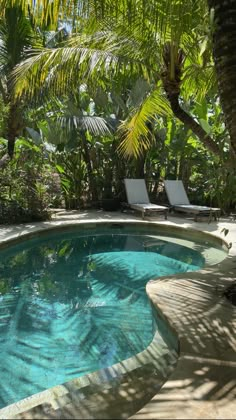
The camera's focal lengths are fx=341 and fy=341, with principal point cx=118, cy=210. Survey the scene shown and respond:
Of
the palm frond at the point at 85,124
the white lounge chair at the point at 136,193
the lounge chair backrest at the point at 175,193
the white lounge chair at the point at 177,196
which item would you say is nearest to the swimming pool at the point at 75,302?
the white lounge chair at the point at 177,196

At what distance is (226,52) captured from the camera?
290cm

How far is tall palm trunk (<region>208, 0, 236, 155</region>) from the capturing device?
2.83 meters

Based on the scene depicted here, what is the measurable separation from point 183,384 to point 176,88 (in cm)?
466

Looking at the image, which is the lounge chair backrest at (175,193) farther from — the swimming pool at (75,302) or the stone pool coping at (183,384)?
the stone pool coping at (183,384)

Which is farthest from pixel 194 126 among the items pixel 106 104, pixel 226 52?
pixel 106 104

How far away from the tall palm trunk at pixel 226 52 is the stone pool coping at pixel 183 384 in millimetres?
1708

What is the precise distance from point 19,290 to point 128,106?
748 centimetres

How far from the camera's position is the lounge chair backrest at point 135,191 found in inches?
444

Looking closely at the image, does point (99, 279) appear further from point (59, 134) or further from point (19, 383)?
point (59, 134)

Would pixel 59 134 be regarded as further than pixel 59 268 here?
Yes

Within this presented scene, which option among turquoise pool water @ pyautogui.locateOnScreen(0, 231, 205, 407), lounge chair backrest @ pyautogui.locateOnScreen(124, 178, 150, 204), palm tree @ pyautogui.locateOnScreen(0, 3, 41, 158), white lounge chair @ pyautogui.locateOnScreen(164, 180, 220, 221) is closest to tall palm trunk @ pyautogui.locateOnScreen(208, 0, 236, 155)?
turquoise pool water @ pyautogui.locateOnScreen(0, 231, 205, 407)

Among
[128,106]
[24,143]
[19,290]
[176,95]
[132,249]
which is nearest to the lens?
[19,290]

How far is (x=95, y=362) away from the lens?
321 centimetres

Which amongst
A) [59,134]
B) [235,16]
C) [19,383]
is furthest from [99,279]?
[59,134]
